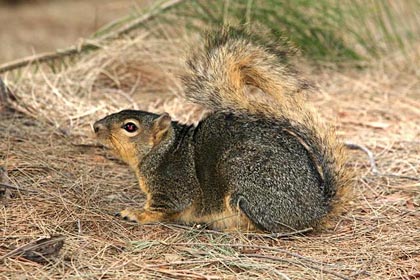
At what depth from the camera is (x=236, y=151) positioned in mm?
3750

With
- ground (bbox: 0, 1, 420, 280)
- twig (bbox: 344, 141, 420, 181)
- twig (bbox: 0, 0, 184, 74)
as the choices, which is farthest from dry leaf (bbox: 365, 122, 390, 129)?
twig (bbox: 0, 0, 184, 74)

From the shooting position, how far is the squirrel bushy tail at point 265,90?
385 centimetres

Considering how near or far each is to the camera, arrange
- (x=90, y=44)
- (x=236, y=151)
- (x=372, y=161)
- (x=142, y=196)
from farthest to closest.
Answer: (x=90, y=44) → (x=372, y=161) → (x=142, y=196) → (x=236, y=151)

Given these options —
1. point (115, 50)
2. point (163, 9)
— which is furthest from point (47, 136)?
point (163, 9)

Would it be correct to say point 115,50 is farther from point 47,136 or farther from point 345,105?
point 345,105

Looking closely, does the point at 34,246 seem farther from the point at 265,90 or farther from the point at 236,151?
the point at 265,90

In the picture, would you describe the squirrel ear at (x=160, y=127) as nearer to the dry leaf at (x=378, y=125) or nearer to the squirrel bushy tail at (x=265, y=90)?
the squirrel bushy tail at (x=265, y=90)

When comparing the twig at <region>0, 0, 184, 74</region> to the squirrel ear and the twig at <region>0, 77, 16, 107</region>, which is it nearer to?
the twig at <region>0, 77, 16, 107</region>

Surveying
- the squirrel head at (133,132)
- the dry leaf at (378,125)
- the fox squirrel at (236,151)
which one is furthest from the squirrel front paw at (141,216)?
the dry leaf at (378,125)

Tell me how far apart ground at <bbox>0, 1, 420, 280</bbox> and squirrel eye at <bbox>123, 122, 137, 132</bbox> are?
17.9 inches

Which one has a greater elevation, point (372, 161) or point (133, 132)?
point (133, 132)

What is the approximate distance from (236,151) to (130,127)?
59 cm

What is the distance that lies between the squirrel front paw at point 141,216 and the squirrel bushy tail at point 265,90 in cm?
64

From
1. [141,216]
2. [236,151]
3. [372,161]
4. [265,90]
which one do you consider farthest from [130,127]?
[372,161]
